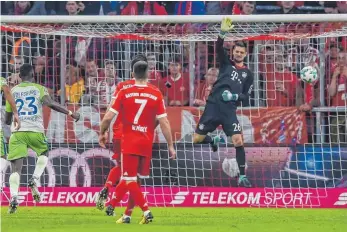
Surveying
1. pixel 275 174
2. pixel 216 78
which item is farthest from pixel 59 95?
pixel 275 174

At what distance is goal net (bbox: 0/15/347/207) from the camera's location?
18.5 metres

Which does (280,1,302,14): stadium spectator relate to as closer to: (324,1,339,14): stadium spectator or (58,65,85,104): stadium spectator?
(324,1,339,14): stadium spectator

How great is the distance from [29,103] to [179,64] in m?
4.26

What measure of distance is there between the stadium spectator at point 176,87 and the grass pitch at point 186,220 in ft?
8.13

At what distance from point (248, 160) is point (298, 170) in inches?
33.3

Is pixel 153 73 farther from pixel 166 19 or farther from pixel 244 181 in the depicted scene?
pixel 244 181

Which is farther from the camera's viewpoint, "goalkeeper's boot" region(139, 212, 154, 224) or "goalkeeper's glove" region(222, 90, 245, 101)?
"goalkeeper's glove" region(222, 90, 245, 101)

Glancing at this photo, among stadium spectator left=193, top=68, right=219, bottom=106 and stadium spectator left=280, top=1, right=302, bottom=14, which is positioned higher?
stadium spectator left=280, top=1, right=302, bottom=14

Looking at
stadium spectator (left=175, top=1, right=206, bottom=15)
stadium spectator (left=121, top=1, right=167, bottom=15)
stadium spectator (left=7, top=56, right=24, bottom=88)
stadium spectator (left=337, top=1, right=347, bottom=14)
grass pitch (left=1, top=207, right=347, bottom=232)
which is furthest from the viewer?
stadium spectator (left=175, top=1, right=206, bottom=15)

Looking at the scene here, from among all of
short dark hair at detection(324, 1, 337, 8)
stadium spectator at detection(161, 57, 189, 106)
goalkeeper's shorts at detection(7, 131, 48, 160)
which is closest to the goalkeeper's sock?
stadium spectator at detection(161, 57, 189, 106)

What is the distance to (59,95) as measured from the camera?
1914 cm

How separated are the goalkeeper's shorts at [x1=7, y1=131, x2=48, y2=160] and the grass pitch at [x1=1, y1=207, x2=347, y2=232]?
2.77 ft

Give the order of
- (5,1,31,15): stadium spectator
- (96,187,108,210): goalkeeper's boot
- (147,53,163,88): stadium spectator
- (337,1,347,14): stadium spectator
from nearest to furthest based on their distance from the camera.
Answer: (96,187,108,210): goalkeeper's boot → (147,53,163,88): stadium spectator → (337,1,347,14): stadium spectator → (5,1,31,15): stadium spectator

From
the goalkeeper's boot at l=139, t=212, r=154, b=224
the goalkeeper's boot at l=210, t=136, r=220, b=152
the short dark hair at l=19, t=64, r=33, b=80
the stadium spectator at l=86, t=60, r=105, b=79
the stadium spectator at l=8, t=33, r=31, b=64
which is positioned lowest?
the goalkeeper's boot at l=139, t=212, r=154, b=224
